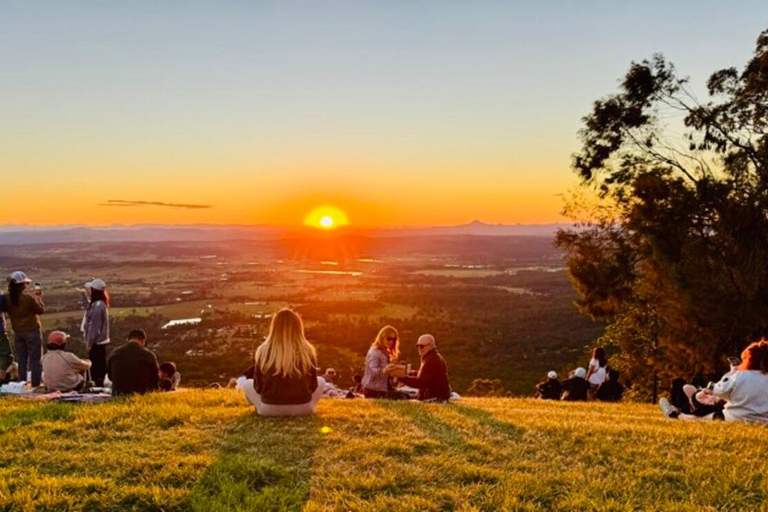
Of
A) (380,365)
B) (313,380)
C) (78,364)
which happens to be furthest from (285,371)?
(78,364)

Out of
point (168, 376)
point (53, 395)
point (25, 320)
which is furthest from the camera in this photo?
point (168, 376)

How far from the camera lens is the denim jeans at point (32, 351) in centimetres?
1264

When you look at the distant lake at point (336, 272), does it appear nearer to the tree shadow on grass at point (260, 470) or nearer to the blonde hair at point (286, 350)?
the blonde hair at point (286, 350)

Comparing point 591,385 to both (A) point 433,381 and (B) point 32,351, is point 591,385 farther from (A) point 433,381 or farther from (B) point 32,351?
(B) point 32,351

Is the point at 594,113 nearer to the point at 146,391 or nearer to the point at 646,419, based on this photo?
the point at 646,419

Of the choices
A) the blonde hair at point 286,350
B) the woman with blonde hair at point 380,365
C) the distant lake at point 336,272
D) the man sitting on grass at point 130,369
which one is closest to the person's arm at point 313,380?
the blonde hair at point 286,350

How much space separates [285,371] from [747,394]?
7425 mm

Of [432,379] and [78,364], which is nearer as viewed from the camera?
[432,379]

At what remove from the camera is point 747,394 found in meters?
9.84

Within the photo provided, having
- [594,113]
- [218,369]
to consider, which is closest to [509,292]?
[218,369]

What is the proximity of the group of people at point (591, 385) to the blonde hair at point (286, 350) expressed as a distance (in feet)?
33.5

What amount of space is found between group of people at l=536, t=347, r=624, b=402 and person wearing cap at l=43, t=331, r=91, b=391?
1161 centimetres

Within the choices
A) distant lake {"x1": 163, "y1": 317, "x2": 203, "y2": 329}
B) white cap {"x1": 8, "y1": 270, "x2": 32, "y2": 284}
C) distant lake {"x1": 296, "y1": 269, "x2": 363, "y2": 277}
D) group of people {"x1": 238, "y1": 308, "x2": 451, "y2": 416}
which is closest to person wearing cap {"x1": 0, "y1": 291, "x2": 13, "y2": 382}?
white cap {"x1": 8, "y1": 270, "x2": 32, "y2": 284}

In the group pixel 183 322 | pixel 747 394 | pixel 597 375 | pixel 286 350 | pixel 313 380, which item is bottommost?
pixel 183 322
